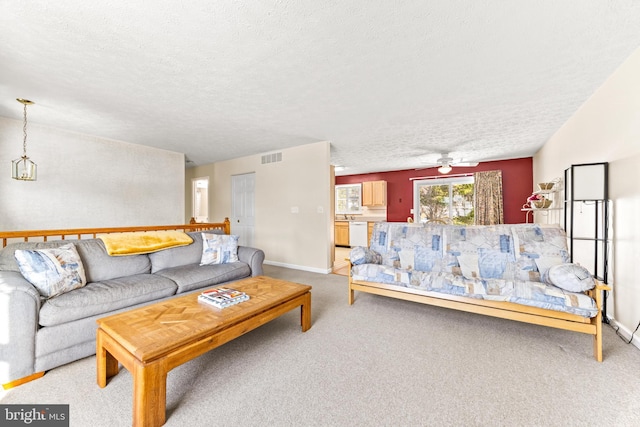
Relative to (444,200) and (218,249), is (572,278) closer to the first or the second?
(218,249)

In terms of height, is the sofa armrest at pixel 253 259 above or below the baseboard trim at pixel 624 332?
above

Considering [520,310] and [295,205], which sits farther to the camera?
[295,205]

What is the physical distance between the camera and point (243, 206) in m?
5.83

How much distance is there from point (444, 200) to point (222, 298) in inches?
261

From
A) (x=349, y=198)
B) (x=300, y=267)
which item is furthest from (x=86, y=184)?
(x=349, y=198)

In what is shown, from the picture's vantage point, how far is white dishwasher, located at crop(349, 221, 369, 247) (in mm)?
7334

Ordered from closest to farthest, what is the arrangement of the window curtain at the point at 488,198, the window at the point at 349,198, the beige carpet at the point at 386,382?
the beige carpet at the point at 386,382
the window curtain at the point at 488,198
the window at the point at 349,198

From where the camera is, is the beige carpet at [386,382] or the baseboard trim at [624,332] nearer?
the beige carpet at [386,382]

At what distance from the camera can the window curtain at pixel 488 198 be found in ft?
20.1

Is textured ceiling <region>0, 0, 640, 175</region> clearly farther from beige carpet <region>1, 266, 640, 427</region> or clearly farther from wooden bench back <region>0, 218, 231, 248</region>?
beige carpet <region>1, 266, 640, 427</region>

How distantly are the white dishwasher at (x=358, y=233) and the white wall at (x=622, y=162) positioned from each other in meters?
4.96

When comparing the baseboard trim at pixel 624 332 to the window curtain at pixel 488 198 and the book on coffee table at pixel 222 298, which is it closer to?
the book on coffee table at pixel 222 298

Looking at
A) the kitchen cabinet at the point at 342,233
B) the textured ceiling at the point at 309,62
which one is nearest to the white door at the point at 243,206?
the textured ceiling at the point at 309,62

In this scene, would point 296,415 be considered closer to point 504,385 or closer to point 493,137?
point 504,385
